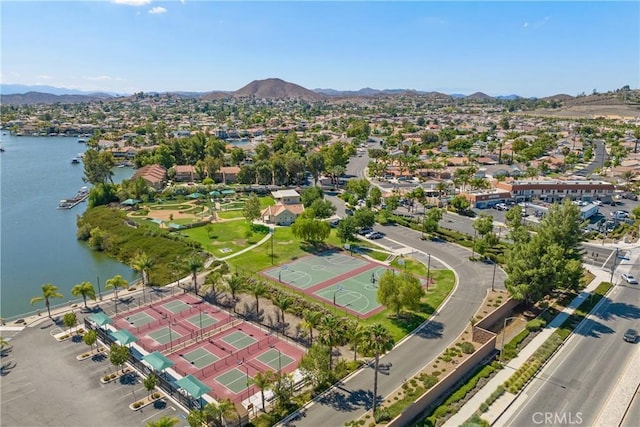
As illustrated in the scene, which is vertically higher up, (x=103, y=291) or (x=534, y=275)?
(x=534, y=275)

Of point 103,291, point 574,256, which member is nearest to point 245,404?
point 103,291

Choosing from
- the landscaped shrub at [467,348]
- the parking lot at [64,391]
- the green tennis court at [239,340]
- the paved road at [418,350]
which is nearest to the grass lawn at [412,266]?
the paved road at [418,350]

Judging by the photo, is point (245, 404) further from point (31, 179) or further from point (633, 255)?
point (31, 179)

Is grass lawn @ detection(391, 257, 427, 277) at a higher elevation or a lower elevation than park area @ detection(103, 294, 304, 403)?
higher

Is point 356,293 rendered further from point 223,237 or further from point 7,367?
point 7,367

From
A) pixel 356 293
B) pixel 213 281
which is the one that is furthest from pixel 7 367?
pixel 356 293

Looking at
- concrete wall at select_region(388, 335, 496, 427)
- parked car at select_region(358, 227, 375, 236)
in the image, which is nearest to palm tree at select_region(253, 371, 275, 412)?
concrete wall at select_region(388, 335, 496, 427)

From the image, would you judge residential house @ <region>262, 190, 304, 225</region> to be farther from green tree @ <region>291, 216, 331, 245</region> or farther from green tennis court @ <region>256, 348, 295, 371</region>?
green tennis court @ <region>256, 348, 295, 371</region>
